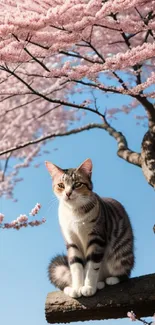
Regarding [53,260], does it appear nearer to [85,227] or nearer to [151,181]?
[85,227]

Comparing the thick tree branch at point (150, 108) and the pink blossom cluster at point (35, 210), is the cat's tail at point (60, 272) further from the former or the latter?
the thick tree branch at point (150, 108)

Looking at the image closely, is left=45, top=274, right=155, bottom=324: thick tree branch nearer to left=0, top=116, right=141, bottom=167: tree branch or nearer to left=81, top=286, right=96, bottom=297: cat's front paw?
left=81, top=286, right=96, bottom=297: cat's front paw


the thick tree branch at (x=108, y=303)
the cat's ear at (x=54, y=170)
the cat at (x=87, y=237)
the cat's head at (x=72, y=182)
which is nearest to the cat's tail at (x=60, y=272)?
the cat at (x=87, y=237)

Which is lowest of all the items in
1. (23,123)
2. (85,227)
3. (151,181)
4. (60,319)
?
(60,319)

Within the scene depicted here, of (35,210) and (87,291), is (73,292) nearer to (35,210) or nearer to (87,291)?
(87,291)

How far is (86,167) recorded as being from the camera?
5043mm

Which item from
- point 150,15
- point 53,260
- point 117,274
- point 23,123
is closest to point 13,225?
point 53,260

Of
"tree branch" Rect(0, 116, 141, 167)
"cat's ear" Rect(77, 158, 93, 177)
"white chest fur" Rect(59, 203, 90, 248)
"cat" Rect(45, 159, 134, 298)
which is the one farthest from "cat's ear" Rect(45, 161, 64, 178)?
"tree branch" Rect(0, 116, 141, 167)

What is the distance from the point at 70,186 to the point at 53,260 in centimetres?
109

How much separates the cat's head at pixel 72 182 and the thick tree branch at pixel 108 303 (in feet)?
3.41

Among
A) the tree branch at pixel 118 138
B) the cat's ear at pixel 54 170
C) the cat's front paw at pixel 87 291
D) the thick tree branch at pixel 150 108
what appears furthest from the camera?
the tree branch at pixel 118 138

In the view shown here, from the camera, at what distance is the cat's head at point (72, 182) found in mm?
4973

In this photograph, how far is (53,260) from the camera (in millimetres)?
5586

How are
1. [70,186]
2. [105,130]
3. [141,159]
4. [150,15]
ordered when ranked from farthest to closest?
[105,130]
[141,159]
[150,15]
[70,186]
